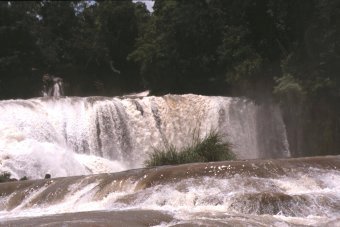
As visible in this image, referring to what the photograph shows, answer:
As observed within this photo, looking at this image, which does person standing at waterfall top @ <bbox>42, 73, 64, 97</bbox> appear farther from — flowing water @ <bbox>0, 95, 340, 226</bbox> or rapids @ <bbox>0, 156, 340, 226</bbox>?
rapids @ <bbox>0, 156, 340, 226</bbox>

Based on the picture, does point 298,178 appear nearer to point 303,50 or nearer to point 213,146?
point 213,146

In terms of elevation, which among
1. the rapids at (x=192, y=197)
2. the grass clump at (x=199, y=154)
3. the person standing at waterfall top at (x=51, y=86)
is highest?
the person standing at waterfall top at (x=51, y=86)

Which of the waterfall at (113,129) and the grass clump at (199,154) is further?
the waterfall at (113,129)

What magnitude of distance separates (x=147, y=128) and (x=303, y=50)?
661 cm

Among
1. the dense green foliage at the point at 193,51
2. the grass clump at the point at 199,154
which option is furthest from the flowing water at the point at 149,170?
the dense green foliage at the point at 193,51

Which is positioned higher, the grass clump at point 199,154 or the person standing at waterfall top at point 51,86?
the person standing at waterfall top at point 51,86

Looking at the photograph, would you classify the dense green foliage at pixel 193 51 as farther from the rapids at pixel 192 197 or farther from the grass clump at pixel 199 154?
the rapids at pixel 192 197

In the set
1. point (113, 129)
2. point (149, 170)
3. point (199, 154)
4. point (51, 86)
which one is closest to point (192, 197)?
point (149, 170)

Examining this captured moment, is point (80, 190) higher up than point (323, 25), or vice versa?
point (323, 25)

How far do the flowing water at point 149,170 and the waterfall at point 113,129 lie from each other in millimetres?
37

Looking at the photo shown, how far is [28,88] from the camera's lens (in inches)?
1315

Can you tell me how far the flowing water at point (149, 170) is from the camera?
900 centimetres

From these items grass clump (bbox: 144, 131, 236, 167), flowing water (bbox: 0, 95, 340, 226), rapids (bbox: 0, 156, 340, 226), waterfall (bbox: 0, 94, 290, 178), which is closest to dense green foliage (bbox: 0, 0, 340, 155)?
waterfall (bbox: 0, 94, 290, 178)

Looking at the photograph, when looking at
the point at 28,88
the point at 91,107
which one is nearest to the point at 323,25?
the point at 91,107
